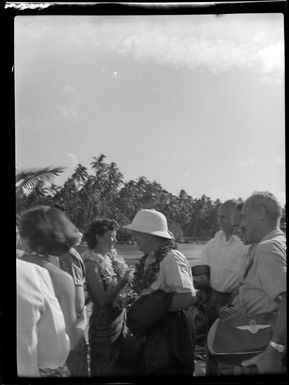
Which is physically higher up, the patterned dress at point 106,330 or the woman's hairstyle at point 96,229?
the woman's hairstyle at point 96,229

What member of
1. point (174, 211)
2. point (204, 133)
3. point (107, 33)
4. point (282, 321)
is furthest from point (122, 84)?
point (282, 321)

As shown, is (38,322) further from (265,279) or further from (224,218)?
(265,279)

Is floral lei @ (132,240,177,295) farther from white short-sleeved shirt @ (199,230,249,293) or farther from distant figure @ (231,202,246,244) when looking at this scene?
distant figure @ (231,202,246,244)

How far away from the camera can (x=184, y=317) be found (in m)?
3.76

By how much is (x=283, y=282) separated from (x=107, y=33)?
1.81m

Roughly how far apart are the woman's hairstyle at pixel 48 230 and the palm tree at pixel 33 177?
131 millimetres

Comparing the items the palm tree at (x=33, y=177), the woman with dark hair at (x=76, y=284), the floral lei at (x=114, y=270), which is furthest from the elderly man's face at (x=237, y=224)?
the palm tree at (x=33, y=177)

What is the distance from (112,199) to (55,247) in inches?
17.3

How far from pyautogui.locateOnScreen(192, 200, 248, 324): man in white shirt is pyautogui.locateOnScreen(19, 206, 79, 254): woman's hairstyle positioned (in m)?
0.77

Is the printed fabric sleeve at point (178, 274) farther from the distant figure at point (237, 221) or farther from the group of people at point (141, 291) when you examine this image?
the distant figure at point (237, 221)

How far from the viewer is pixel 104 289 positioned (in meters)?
3.72

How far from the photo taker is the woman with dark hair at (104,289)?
372 centimetres

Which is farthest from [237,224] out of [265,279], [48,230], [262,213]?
[48,230]

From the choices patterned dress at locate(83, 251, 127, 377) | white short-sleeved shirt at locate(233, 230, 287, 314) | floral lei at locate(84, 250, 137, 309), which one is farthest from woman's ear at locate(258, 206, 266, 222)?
patterned dress at locate(83, 251, 127, 377)
